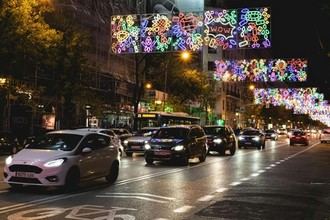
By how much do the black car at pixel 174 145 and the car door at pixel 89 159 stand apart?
8.36 m

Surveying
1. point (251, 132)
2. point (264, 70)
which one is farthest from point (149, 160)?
point (264, 70)

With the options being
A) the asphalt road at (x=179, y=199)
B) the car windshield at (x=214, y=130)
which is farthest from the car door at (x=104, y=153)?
the car windshield at (x=214, y=130)

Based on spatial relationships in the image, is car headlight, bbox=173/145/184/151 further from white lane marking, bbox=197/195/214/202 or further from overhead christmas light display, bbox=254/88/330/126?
overhead christmas light display, bbox=254/88/330/126

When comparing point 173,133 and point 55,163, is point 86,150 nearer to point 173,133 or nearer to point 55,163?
point 55,163

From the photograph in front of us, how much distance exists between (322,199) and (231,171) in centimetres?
795

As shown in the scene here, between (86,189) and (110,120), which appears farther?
(110,120)

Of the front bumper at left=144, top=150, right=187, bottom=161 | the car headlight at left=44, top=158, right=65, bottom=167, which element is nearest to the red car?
the front bumper at left=144, top=150, right=187, bottom=161

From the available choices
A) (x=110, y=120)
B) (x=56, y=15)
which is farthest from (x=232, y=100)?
(x=56, y=15)

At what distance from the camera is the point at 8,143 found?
1181 inches

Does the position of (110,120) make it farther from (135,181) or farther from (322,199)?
(322,199)

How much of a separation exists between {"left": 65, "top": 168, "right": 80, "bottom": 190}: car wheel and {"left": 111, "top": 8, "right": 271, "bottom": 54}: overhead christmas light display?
58.6 feet

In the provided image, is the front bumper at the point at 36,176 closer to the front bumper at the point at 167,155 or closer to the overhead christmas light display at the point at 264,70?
the front bumper at the point at 167,155

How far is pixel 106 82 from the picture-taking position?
50375 mm

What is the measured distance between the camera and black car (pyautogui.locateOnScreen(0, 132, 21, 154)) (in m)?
29.6
